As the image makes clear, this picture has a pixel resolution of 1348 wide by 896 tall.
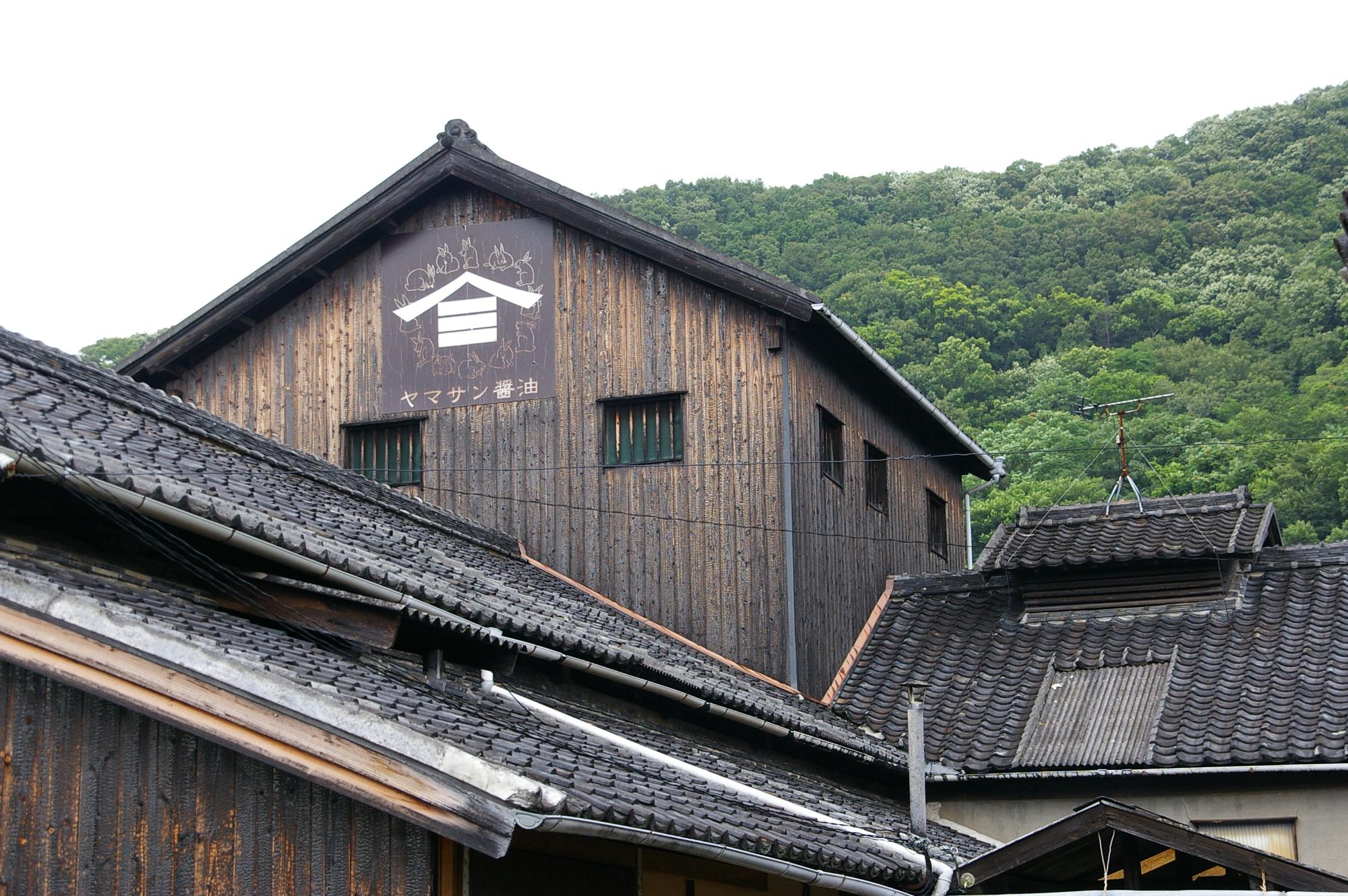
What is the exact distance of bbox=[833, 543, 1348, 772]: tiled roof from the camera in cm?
1600

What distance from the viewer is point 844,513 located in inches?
757

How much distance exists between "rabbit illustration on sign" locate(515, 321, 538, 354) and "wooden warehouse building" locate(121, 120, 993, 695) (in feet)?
0.07

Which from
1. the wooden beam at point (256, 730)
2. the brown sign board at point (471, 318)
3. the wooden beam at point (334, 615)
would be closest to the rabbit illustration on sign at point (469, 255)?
the brown sign board at point (471, 318)

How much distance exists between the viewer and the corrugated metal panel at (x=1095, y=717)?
1630 centimetres

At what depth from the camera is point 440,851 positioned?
794cm

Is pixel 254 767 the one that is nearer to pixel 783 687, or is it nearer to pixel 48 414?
pixel 48 414

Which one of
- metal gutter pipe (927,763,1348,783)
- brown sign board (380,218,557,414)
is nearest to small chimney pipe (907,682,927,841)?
metal gutter pipe (927,763,1348,783)

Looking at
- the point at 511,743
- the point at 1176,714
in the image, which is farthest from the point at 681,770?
the point at 1176,714

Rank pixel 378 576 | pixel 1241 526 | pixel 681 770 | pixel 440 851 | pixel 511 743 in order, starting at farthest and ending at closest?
1. pixel 1241 526
2. pixel 681 770
3. pixel 378 576
4. pixel 511 743
5. pixel 440 851

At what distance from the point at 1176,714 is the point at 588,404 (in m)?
7.38

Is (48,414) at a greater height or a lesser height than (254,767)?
greater

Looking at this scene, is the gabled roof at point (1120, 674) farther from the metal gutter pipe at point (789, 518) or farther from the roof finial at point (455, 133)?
the roof finial at point (455, 133)

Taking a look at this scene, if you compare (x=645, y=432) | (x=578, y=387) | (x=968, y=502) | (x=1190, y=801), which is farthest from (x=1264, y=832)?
(x=968, y=502)

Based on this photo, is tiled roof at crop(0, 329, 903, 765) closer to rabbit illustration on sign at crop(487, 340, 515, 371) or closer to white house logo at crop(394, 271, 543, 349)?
rabbit illustration on sign at crop(487, 340, 515, 371)
